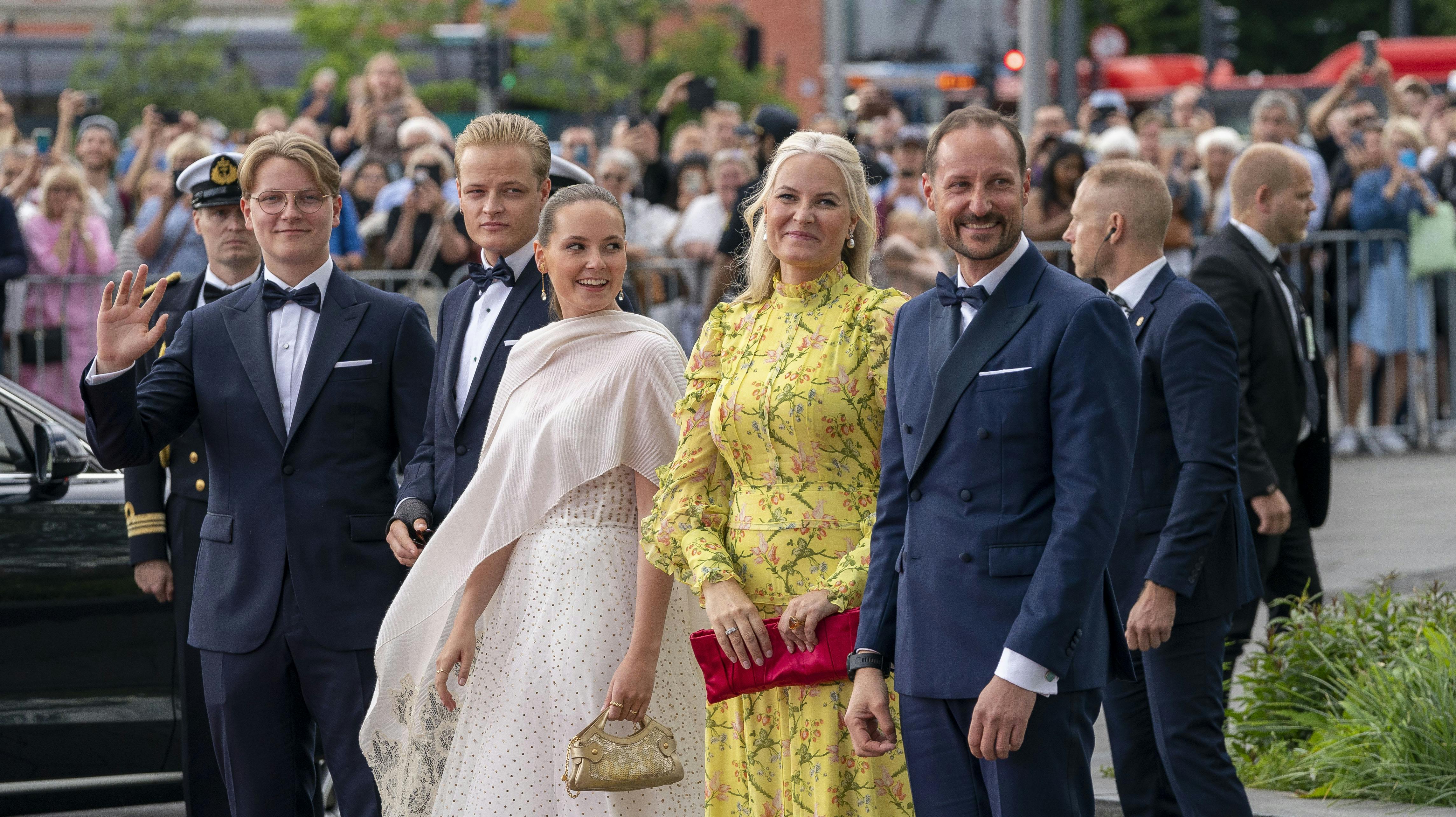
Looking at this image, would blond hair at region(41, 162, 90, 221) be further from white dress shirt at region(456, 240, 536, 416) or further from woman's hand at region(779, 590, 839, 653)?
woman's hand at region(779, 590, 839, 653)

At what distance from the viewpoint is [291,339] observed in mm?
4719

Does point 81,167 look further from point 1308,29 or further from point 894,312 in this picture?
point 1308,29

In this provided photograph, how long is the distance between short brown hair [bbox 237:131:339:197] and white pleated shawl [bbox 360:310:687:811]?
2.64 ft

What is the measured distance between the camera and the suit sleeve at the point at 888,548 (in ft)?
11.8

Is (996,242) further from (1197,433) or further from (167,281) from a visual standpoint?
(167,281)

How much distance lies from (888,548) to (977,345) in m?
0.50

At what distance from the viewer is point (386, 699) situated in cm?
446

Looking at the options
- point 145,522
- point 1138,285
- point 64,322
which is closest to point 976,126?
point 1138,285

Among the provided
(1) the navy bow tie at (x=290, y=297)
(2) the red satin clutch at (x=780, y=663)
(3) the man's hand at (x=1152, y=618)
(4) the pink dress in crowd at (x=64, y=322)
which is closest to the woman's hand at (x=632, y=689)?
(2) the red satin clutch at (x=780, y=663)

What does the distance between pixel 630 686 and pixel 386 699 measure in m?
0.77

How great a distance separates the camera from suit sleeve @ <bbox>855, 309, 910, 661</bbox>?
360 cm

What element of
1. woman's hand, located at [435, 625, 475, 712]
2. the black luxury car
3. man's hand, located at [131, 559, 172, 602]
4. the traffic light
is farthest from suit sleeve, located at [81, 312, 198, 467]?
the traffic light

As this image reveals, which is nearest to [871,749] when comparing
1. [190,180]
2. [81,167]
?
[190,180]

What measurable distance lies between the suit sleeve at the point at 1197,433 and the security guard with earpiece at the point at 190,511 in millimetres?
2656
